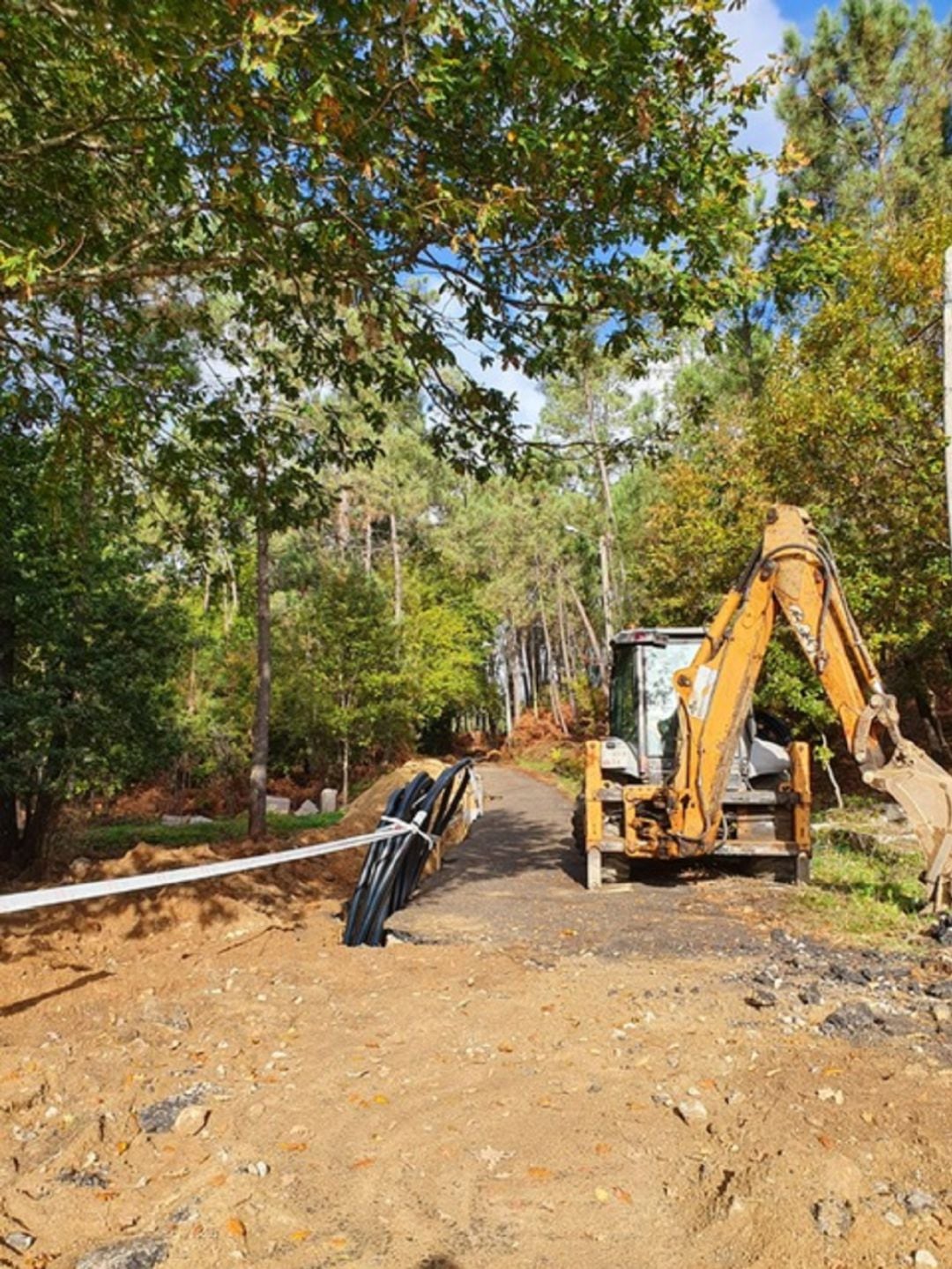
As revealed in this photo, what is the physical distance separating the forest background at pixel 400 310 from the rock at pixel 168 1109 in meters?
3.74

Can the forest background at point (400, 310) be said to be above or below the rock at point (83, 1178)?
above

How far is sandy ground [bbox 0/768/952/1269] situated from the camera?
2.60 m

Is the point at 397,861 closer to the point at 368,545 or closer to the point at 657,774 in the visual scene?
the point at 657,774

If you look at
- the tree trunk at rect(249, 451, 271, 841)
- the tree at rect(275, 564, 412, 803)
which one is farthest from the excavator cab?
the tree at rect(275, 564, 412, 803)

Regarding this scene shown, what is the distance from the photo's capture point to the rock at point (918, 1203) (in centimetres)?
262

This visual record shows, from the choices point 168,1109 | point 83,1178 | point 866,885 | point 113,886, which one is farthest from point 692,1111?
point 866,885

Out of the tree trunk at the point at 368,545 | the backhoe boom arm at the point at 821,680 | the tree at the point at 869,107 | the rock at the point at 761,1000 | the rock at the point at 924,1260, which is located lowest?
the rock at the point at 761,1000

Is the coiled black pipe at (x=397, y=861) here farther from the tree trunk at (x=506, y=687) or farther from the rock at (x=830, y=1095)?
the tree trunk at (x=506, y=687)

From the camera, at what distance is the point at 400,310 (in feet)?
17.9

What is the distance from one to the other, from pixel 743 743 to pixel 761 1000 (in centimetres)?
462

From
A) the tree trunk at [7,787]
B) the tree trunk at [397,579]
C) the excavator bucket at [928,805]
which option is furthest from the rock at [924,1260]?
the tree trunk at [397,579]

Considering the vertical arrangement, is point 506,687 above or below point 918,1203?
above

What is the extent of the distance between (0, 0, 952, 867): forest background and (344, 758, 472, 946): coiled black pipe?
2560mm

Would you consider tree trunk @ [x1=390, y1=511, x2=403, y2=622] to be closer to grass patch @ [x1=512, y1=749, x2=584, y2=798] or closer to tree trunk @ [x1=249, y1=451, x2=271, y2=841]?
grass patch @ [x1=512, y1=749, x2=584, y2=798]
